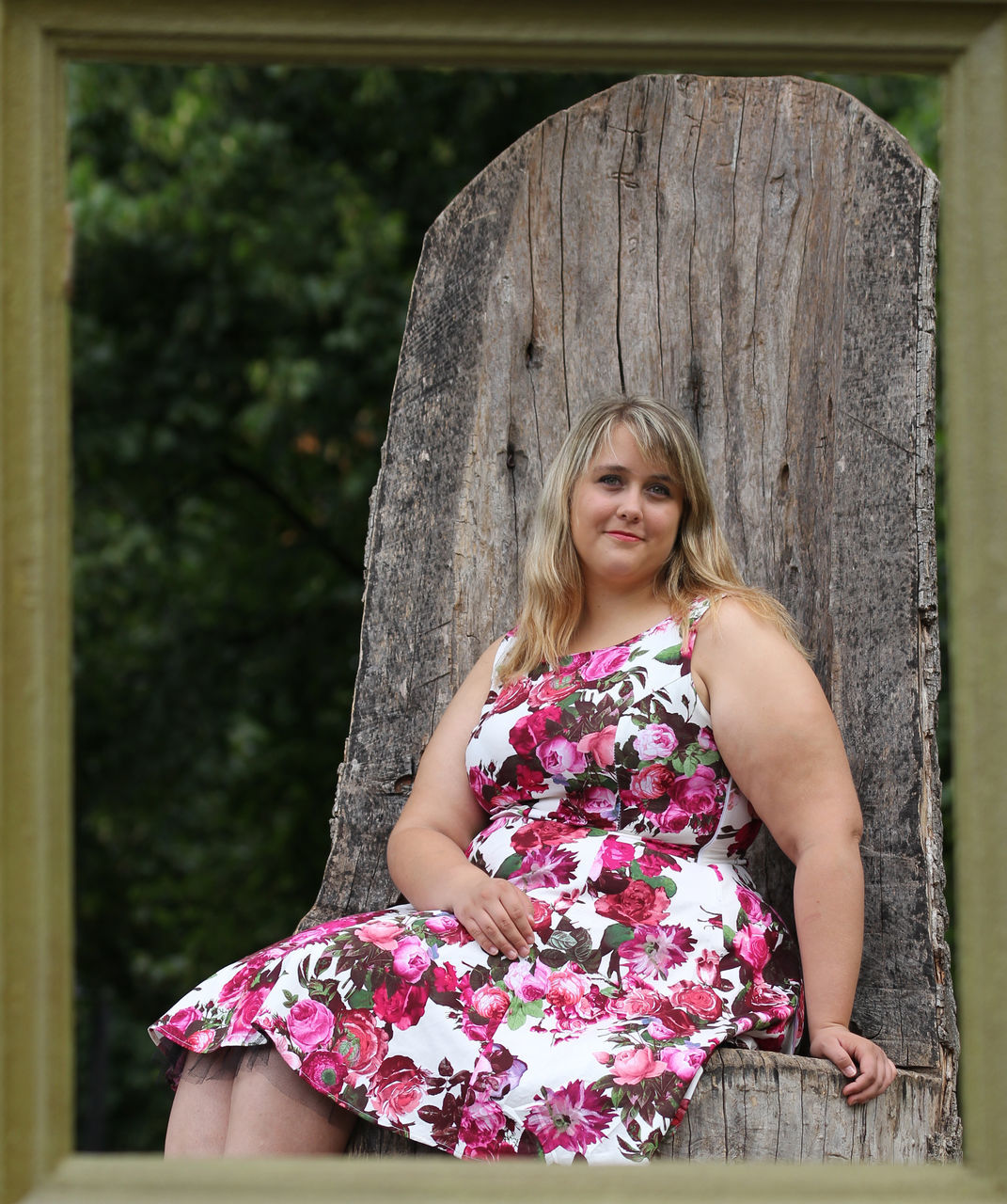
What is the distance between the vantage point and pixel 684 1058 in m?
2.06

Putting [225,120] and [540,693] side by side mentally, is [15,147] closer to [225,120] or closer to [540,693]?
[540,693]

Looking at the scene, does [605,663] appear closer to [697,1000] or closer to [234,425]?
[697,1000]

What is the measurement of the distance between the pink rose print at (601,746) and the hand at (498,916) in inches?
11.2

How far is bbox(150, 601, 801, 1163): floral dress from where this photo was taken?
204cm

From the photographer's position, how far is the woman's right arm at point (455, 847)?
2254 mm

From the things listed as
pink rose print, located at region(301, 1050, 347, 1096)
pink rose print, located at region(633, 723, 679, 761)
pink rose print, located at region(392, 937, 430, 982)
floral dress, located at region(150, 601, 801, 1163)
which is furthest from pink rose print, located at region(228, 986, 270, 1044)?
pink rose print, located at region(633, 723, 679, 761)

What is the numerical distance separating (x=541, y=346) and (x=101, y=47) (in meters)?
2.14

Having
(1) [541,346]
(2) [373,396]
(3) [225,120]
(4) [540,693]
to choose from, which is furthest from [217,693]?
(4) [540,693]

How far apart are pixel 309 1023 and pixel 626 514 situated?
1.15 meters

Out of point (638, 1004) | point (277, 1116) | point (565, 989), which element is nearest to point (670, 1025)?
point (638, 1004)

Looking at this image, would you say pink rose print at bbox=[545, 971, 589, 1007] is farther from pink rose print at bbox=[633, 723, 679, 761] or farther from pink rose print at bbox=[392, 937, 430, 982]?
pink rose print at bbox=[633, 723, 679, 761]

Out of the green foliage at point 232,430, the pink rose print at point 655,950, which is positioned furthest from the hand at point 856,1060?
the green foliage at point 232,430

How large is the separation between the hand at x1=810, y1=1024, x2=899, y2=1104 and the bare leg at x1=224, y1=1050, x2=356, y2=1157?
814 millimetres

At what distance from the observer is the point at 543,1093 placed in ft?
6.61
